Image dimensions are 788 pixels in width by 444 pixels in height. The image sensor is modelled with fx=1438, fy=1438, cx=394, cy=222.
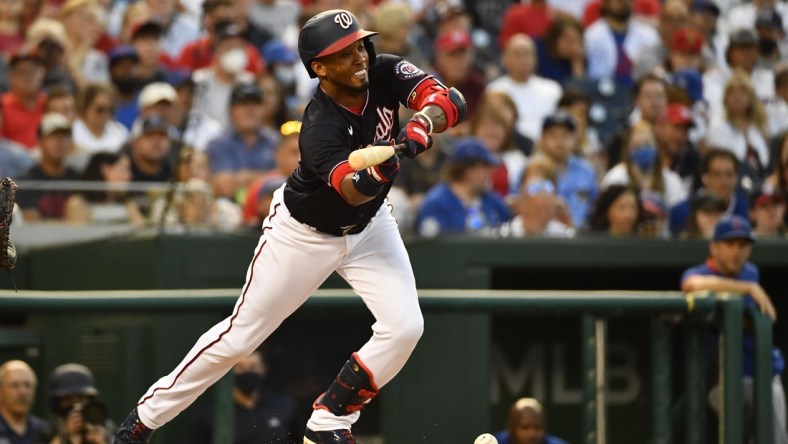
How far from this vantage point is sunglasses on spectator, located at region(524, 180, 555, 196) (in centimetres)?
840

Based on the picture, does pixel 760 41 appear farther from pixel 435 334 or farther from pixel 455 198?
pixel 435 334

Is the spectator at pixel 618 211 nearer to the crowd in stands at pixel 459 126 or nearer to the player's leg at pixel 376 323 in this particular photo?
the crowd in stands at pixel 459 126

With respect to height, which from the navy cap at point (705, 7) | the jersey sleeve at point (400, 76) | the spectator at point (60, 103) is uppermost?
the navy cap at point (705, 7)

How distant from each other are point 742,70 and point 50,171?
18.1ft

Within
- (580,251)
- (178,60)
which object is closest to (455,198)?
(580,251)

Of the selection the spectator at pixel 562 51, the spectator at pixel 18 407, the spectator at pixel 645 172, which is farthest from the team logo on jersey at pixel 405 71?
the spectator at pixel 562 51

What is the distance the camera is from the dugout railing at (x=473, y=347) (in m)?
6.20

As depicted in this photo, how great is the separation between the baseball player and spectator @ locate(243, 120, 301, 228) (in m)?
2.38

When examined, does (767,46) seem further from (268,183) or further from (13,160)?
(13,160)

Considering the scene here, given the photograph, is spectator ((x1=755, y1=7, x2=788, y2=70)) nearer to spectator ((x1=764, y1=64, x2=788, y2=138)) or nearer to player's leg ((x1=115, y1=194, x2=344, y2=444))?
spectator ((x1=764, y1=64, x2=788, y2=138))

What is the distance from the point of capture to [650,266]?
27.1ft

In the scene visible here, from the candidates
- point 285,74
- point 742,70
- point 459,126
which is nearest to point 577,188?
point 459,126

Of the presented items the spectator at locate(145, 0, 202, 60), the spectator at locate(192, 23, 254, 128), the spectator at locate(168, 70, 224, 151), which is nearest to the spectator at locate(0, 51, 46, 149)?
the spectator at locate(168, 70, 224, 151)

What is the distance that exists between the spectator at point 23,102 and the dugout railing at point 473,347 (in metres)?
1.63
